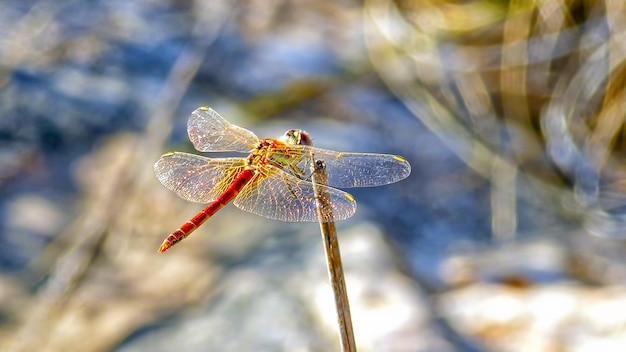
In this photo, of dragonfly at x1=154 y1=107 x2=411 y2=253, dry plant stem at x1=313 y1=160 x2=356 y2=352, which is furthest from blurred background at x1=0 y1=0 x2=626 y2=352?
dry plant stem at x1=313 y1=160 x2=356 y2=352

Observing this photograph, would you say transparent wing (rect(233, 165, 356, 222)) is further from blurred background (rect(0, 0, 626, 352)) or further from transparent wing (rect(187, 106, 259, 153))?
blurred background (rect(0, 0, 626, 352))

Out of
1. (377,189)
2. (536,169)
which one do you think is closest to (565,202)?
(536,169)

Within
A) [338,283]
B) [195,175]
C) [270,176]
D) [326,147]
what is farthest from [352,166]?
[326,147]

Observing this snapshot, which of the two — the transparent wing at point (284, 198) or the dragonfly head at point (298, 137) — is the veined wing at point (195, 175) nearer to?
the transparent wing at point (284, 198)

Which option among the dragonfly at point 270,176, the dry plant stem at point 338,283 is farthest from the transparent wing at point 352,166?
the dry plant stem at point 338,283

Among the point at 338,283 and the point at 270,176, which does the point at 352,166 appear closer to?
the point at 270,176

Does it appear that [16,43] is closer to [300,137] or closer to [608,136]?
[300,137]
